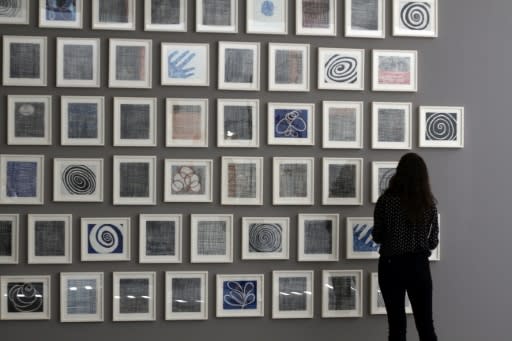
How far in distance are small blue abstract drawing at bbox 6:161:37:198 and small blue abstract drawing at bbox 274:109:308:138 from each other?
1.72m

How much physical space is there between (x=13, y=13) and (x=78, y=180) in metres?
1.23

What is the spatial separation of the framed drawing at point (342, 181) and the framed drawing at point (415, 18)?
3.37ft

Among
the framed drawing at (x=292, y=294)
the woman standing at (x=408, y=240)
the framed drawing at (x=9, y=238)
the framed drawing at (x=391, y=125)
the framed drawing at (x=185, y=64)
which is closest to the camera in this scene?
the woman standing at (x=408, y=240)

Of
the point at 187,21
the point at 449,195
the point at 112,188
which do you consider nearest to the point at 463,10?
the point at 449,195

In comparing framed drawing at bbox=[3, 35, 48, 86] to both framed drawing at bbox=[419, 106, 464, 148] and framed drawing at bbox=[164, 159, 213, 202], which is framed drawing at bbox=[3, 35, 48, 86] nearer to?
framed drawing at bbox=[164, 159, 213, 202]

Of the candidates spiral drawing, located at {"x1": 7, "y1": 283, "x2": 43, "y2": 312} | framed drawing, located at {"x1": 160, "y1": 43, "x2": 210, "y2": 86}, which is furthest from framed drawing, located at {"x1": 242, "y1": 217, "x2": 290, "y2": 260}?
spiral drawing, located at {"x1": 7, "y1": 283, "x2": 43, "y2": 312}

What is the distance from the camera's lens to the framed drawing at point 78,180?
491cm

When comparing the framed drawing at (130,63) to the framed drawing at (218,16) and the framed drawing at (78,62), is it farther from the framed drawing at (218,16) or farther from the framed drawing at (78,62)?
the framed drawing at (218,16)

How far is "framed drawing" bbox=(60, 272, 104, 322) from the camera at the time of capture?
193 inches

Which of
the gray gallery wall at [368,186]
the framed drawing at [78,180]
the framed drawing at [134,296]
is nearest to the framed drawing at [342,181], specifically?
the gray gallery wall at [368,186]

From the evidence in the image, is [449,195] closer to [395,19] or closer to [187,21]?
[395,19]

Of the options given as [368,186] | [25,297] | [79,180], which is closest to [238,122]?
[368,186]

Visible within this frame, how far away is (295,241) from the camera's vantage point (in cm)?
513

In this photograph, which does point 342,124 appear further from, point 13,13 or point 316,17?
point 13,13
